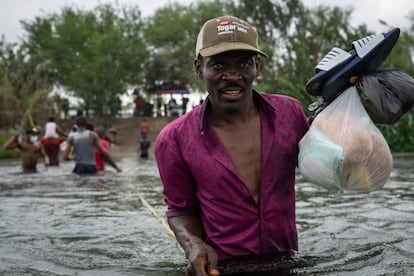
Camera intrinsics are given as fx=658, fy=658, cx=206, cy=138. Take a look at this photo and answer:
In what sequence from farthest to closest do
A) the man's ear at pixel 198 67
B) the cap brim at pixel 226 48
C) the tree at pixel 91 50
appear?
the tree at pixel 91 50 → the man's ear at pixel 198 67 → the cap brim at pixel 226 48

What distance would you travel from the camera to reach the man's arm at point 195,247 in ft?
8.79

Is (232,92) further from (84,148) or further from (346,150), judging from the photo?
(84,148)

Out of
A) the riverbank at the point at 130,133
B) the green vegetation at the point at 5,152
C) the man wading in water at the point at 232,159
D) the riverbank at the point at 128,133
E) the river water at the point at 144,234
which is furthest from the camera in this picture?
the riverbank at the point at 130,133

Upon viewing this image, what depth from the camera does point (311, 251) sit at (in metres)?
4.30

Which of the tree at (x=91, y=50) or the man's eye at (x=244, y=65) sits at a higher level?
the tree at (x=91, y=50)

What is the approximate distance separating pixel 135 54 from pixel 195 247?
34329 mm

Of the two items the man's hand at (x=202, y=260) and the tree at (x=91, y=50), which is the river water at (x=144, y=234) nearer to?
the man's hand at (x=202, y=260)

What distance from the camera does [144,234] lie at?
5.48 metres

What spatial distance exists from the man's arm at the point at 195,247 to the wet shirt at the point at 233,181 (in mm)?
45

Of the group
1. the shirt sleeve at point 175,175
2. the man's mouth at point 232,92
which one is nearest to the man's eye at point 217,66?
the man's mouth at point 232,92

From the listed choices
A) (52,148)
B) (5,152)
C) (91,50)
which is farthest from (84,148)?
(91,50)

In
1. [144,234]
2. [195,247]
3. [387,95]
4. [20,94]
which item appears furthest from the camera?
[20,94]

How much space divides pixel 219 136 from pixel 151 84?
4239cm

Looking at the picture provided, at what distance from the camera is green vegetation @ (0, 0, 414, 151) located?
25.3 m
